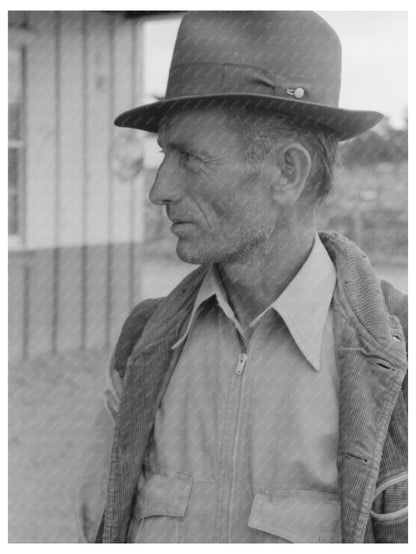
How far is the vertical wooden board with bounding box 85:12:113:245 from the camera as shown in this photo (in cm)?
814

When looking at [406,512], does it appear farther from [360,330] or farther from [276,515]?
[360,330]

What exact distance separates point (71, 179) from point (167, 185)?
21.2 feet

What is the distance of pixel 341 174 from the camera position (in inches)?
78.0

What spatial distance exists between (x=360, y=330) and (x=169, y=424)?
0.49 meters

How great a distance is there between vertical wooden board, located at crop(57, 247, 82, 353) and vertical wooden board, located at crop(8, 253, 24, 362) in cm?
45

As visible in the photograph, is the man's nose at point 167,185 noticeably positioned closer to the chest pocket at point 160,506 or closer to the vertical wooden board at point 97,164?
the chest pocket at point 160,506

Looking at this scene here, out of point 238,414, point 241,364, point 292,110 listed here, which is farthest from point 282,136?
point 238,414

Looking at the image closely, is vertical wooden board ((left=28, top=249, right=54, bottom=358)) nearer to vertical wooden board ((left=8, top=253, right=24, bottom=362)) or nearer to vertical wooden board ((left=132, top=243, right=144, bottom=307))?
vertical wooden board ((left=8, top=253, right=24, bottom=362))

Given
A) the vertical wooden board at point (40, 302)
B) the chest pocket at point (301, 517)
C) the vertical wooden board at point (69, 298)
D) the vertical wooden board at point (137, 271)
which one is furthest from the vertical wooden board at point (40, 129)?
the chest pocket at point (301, 517)

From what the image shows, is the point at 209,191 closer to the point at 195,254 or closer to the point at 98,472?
the point at 195,254

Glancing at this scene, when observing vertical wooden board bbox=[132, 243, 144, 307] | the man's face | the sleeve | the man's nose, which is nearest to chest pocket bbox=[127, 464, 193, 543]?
the sleeve

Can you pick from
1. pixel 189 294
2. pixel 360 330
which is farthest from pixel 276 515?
pixel 189 294

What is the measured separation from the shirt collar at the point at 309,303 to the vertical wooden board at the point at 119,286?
6989mm

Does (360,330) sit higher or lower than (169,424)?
higher
